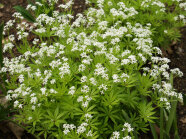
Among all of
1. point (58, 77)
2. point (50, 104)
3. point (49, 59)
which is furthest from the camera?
point (49, 59)

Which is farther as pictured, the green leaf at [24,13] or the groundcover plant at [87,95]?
the green leaf at [24,13]

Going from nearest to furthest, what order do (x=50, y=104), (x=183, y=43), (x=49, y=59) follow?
(x=50, y=104)
(x=49, y=59)
(x=183, y=43)

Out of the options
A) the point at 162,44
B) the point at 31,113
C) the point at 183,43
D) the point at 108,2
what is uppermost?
the point at 108,2

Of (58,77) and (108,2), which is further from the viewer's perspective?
(108,2)

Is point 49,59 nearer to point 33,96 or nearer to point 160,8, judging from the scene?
point 33,96

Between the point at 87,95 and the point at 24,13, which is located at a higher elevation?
the point at 24,13

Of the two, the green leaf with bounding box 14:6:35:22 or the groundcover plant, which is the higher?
the green leaf with bounding box 14:6:35:22

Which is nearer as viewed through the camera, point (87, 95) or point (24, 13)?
point (87, 95)

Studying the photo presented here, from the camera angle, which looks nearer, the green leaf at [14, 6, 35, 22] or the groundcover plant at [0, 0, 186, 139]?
the groundcover plant at [0, 0, 186, 139]

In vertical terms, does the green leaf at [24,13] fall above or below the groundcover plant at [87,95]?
above

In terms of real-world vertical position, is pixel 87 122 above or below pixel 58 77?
below

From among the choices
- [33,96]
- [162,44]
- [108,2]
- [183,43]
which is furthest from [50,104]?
[183,43]
